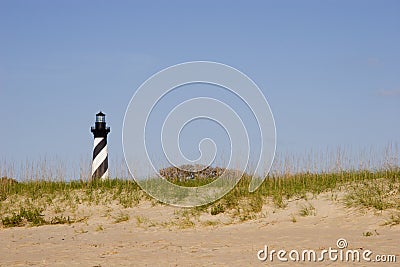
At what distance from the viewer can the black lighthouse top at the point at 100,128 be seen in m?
18.1

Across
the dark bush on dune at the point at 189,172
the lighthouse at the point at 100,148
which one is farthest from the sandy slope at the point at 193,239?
the lighthouse at the point at 100,148

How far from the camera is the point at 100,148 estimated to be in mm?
17906

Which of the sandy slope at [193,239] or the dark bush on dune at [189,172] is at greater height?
the dark bush on dune at [189,172]

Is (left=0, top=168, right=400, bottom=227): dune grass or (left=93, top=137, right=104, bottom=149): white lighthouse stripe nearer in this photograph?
(left=0, top=168, right=400, bottom=227): dune grass

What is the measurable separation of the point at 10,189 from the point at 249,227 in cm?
745

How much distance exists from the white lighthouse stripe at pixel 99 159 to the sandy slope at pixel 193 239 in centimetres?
500

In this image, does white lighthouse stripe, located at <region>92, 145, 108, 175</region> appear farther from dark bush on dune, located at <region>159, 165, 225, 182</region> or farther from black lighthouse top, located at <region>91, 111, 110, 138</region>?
dark bush on dune, located at <region>159, 165, 225, 182</region>

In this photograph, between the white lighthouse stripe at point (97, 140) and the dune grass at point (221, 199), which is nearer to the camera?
the dune grass at point (221, 199)

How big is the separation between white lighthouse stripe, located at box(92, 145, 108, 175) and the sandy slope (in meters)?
5.00

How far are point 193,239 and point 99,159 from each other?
27.9 ft

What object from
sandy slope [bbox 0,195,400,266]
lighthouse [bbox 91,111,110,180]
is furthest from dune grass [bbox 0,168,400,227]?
lighthouse [bbox 91,111,110,180]

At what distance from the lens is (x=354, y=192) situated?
11266 mm

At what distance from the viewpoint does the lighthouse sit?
17.3 m

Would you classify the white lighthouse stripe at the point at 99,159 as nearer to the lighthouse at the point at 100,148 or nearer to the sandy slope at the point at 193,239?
the lighthouse at the point at 100,148
